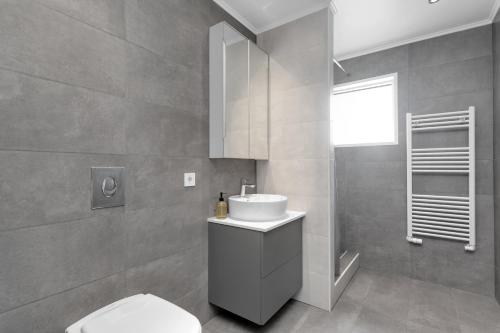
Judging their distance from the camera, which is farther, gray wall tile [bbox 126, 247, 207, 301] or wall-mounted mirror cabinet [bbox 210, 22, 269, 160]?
wall-mounted mirror cabinet [bbox 210, 22, 269, 160]

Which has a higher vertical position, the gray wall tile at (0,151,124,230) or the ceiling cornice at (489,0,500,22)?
the ceiling cornice at (489,0,500,22)

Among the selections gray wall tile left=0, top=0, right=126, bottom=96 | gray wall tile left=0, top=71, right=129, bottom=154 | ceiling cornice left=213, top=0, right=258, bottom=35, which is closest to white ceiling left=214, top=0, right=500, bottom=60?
ceiling cornice left=213, top=0, right=258, bottom=35

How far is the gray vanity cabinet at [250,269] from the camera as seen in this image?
1575mm

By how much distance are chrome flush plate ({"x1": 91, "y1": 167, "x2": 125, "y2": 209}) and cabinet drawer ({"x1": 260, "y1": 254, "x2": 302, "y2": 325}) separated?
1.02 m

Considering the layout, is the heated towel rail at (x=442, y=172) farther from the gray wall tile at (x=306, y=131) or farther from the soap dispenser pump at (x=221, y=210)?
the soap dispenser pump at (x=221, y=210)

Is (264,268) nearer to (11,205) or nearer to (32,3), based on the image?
(11,205)

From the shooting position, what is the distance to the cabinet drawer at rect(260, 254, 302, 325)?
160 centimetres

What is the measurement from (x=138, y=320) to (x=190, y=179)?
0.85m

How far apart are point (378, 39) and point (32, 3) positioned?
2.72m

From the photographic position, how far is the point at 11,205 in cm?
94

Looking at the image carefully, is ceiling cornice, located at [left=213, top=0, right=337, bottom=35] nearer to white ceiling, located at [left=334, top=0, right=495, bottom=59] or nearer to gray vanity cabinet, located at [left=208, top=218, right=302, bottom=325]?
white ceiling, located at [left=334, top=0, right=495, bottom=59]

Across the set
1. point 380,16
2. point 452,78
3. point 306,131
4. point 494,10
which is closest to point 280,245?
point 306,131

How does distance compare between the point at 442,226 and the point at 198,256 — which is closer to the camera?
the point at 198,256

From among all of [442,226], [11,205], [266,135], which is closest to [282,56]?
[266,135]
